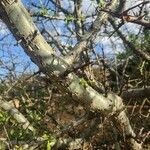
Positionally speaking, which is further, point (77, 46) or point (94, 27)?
point (94, 27)

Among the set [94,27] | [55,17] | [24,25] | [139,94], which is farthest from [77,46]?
[55,17]

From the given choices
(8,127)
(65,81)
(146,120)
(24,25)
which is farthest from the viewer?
(146,120)

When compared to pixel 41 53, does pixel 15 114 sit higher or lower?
lower

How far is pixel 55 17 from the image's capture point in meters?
7.50

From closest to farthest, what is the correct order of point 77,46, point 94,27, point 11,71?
point 77,46, point 94,27, point 11,71

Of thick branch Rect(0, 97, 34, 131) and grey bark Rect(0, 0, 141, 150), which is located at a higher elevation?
grey bark Rect(0, 0, 141, 150)

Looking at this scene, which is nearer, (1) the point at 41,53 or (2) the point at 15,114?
(1) the point at 41,53

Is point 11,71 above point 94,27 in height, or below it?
below

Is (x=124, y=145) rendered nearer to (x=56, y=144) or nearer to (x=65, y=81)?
(x=56, y=144)

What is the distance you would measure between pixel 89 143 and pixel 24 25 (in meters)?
2.52

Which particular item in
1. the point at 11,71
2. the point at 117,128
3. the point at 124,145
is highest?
the point at 11,71

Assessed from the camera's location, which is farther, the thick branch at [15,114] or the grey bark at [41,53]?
the thick branch at [15,114]

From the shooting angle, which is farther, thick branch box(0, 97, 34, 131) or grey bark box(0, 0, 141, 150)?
thick branch box(0, 97, 34, 131)

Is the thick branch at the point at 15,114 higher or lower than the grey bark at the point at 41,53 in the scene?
lower
